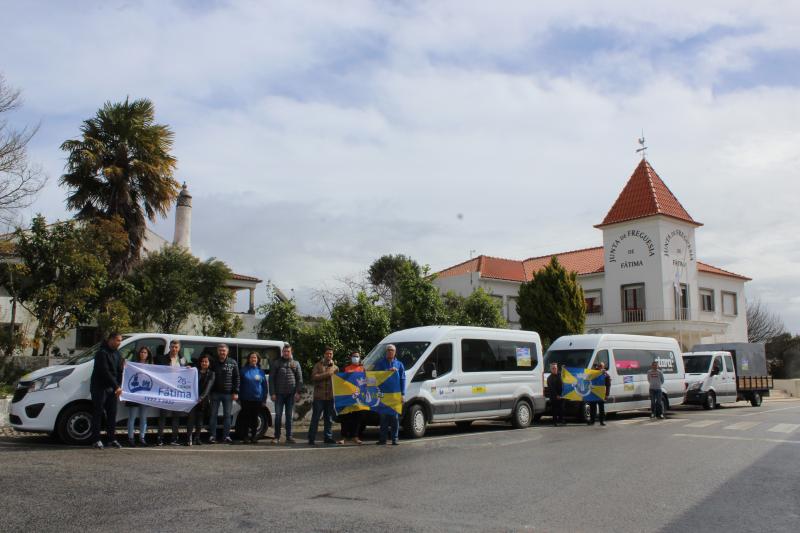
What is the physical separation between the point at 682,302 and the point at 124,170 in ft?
102

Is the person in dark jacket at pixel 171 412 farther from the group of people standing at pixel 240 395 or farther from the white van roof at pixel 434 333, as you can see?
the white van roof at pixel 434 333

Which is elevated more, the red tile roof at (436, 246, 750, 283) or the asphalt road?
the red tile roof at (436, 246, 750, 283)

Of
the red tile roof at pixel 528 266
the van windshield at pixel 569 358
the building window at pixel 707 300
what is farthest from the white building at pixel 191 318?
the building window at pixel 707 300

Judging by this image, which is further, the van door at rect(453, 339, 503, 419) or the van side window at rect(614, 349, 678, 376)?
the van side window at rect(614, 349, 678, 376)

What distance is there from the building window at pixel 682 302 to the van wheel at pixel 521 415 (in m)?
25.7

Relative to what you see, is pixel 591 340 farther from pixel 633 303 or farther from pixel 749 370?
pixel 633 303

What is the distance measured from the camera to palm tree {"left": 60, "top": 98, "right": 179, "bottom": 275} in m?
23.8

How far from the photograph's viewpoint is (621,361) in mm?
20703

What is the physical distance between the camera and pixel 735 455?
11.9 m

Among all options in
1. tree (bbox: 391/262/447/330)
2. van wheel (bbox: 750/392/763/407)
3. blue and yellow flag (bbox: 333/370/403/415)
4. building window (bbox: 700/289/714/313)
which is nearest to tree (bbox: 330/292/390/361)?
tree (bbox: 391/262/447/330)

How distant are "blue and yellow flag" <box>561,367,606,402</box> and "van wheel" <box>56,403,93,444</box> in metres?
11.9

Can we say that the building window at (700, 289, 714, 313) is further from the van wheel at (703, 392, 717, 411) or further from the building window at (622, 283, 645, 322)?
the van wheel at (703, 392, 717, 411)

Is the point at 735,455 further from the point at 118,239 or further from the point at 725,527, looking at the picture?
the point at 118,239

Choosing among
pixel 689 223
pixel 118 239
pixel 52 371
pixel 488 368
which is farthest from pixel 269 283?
pixel 689 223
